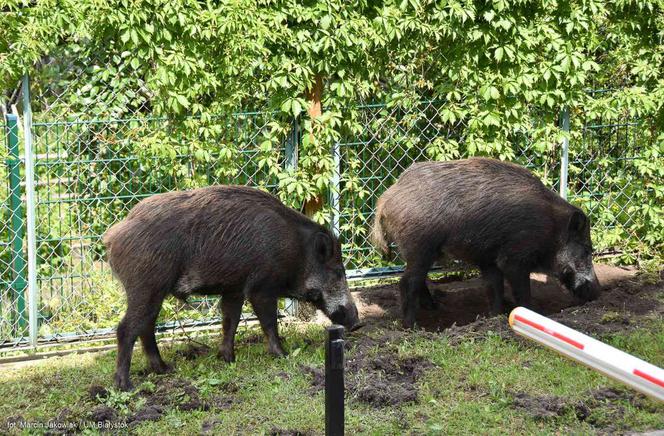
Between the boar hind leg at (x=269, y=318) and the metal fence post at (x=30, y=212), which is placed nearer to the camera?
the boar hind leg at (x=269, y=318)

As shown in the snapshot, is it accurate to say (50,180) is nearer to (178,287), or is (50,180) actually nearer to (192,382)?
(178,287)

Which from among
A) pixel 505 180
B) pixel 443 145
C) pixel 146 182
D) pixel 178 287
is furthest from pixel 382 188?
pixel 178 287

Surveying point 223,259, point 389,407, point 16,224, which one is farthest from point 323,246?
point 16,224

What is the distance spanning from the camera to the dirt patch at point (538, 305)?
8.59 m

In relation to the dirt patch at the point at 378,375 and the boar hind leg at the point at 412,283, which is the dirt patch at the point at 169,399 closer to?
the dirt patch at the point at 378,375

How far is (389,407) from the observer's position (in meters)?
6.68

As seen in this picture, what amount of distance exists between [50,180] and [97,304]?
1217 millimetres

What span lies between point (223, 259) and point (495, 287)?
2723 millimetres

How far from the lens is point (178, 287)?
25.5 ft

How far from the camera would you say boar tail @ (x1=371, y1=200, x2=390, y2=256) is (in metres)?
9.27

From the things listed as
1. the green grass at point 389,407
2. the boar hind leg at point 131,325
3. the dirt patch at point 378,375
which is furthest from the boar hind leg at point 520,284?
the boar hind leg at point 131,325

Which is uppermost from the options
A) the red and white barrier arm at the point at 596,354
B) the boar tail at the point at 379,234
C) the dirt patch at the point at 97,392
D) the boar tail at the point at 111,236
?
the red and white barrier arm at the point at 596,354

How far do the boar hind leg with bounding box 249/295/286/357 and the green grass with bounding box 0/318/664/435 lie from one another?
0.13 m

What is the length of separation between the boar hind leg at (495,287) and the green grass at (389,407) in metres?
1.09
